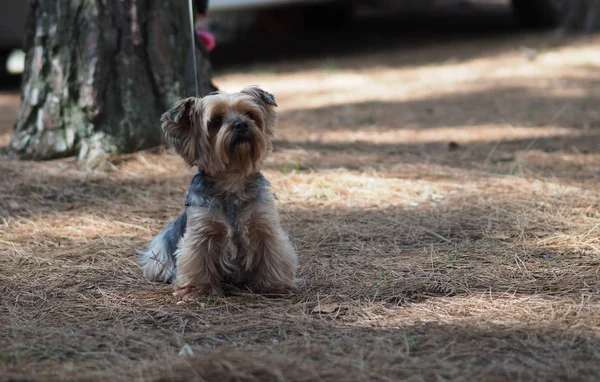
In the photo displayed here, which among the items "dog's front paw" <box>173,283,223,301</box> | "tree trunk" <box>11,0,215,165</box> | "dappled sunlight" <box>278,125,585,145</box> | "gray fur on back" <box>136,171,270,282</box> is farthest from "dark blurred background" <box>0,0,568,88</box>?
"dog's front paw" <box>173,283,223,301</box>

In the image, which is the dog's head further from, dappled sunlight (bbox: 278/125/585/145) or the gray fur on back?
dappled sunlight (bbox: 278/125/585/145)

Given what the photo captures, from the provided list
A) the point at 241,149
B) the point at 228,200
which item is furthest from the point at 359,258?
the point at 241,149

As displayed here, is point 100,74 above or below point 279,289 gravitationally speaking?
above

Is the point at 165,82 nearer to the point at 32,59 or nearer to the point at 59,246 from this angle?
the point at 32,59

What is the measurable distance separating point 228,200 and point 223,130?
0.40 metres

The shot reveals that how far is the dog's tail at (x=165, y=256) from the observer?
4.57m

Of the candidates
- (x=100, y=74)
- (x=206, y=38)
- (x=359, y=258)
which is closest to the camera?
(x=359, y=258)

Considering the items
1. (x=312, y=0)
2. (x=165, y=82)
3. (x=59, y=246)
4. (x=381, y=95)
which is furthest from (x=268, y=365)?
(x=312, y=0)

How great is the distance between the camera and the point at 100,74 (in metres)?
6.43

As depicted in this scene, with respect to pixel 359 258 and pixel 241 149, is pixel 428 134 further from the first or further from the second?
pixel 241 149

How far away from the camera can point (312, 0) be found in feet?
41.4

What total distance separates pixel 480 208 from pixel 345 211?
38.5 inches

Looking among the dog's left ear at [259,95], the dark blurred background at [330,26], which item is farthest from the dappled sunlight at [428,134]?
the dark blurred background at [330,26]

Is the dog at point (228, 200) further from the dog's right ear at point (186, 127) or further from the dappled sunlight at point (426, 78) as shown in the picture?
the dappled sunlight at point (426, 78)
